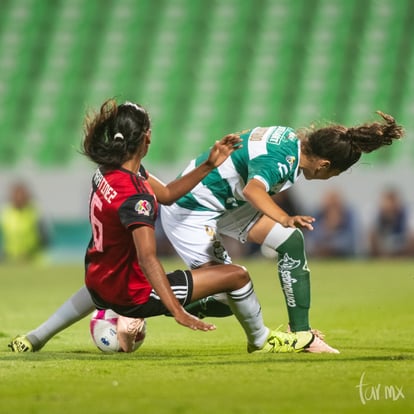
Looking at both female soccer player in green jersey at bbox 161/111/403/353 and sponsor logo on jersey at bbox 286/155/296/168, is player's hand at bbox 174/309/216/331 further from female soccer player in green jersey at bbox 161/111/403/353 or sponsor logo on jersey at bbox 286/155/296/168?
sponsor logo on jersey at bbox 286/155/296/168

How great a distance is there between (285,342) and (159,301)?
0.92 meters

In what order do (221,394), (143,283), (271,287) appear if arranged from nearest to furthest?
(221,394)
(143,283)
(271,287)

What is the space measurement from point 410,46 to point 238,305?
15.3 meters

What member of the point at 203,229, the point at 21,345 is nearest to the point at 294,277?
the point at 203,229

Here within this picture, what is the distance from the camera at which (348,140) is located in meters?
6.30

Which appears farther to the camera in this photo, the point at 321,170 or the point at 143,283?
the point at 321,170

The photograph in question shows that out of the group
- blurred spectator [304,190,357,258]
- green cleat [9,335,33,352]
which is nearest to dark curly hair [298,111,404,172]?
green cleat [9,335,33,352]

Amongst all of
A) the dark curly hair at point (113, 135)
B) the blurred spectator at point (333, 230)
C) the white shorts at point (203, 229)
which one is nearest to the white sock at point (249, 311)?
the white shorts at point (203, 229)

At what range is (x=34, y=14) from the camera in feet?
72.6

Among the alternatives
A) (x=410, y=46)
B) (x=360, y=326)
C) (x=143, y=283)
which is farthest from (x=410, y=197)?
(x=143, y=283)

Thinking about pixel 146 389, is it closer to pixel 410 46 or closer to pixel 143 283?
pixel 143 283

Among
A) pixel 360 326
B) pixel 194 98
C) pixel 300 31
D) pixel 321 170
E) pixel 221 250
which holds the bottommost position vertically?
pixel 360 326

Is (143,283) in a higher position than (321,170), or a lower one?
lower

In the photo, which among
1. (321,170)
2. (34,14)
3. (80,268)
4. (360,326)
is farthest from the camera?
(34,14)
